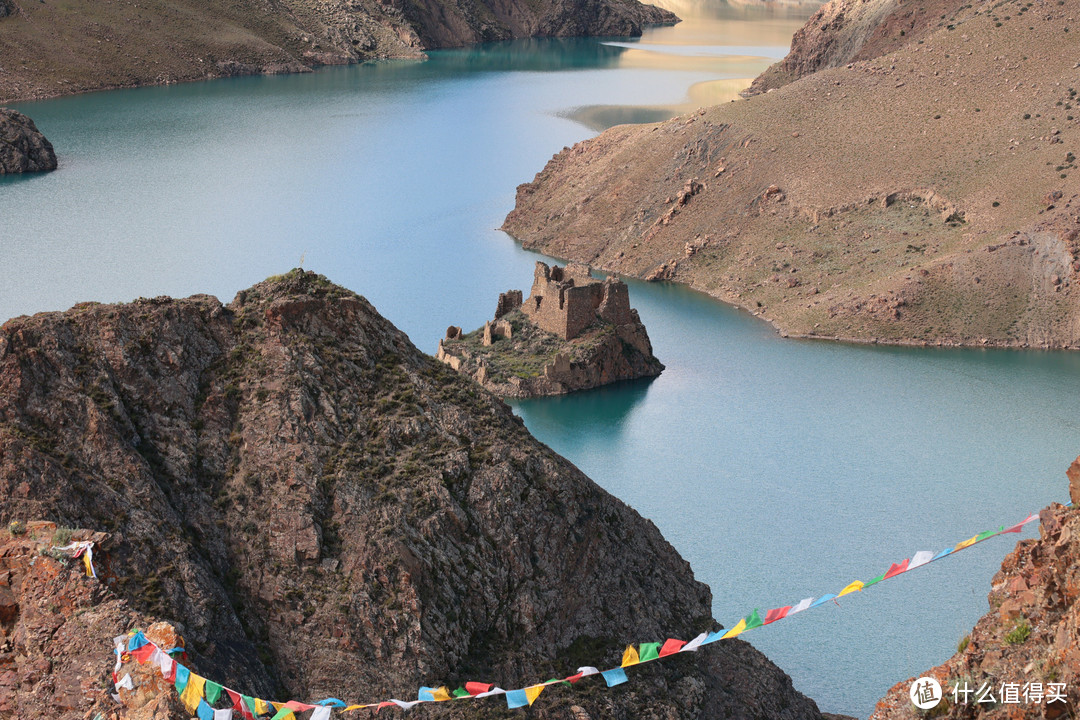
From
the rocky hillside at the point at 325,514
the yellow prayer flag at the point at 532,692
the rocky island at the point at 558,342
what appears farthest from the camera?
the rocky island at the point at 558,342

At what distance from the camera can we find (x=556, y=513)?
2239 cm

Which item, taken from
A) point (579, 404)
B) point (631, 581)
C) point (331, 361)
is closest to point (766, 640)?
point (631, 581)

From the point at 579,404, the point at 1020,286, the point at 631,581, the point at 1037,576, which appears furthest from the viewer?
the point at 1020,286

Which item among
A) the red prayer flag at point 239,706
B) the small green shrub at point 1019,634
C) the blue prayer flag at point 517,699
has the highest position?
the small green shrub at point 1019,634

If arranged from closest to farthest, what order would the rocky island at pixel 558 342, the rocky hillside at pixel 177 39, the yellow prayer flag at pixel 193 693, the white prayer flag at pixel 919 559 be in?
the yellow prayer flag at pixel 193 693 → the white prayer flag at pixel 919 559 → the rocky island at pixel 558 342 → the rocky hillside at pixel 177 39

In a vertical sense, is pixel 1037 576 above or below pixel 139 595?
above

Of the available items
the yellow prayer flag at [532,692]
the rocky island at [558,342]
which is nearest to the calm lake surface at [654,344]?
the rocky island at [558,342]

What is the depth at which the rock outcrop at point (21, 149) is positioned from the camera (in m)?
100

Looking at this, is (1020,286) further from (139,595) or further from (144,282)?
(139,595)

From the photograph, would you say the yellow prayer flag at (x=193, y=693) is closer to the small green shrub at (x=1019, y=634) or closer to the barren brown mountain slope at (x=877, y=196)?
the small green shrub at (x=1019, y=634)

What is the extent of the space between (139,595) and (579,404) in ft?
128

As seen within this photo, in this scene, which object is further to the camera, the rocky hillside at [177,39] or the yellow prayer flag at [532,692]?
the rocky hillside at [177,39]

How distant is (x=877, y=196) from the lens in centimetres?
7619

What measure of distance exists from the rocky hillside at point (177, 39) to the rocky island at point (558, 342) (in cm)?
9511
